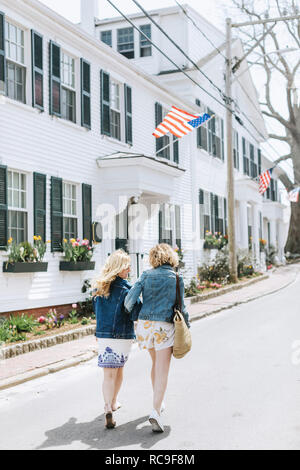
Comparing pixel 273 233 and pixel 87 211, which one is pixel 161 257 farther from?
pixel 273 233

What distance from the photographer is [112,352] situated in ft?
18.2

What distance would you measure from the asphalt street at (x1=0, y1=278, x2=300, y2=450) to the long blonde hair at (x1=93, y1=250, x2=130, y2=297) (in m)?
1.30

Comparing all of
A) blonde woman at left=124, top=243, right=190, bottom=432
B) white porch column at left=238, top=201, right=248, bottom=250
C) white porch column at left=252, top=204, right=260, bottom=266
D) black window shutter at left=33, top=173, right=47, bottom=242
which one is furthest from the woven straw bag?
white porch column at left=252, top=204, right=260, bottom=266

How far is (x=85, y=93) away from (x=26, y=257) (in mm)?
4576

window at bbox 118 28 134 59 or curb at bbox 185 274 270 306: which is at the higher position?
window at bbox 118 28 134 59

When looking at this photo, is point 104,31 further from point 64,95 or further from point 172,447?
point 172,447

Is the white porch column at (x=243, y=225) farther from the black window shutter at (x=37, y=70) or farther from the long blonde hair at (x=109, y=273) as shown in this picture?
the long blonde hair at (x=109, y=273)

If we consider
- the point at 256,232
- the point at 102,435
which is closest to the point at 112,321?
the point at 102,435

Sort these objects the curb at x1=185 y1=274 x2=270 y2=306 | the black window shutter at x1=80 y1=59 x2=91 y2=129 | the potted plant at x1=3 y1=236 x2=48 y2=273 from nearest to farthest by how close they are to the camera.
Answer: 1. the potted plant at x1=3 y1=236 x2=48 y2=273
2. the black window shutter at x1=80 y1=59 x2=91 y2=129
3. the curb at x1=185 y1=274 x2=270 y2=306

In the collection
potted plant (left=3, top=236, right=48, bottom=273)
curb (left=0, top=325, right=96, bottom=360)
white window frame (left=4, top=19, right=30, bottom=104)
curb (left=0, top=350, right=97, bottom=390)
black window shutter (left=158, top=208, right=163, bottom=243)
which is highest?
white window frame (left=4, top=19, right=30, bottom=104)

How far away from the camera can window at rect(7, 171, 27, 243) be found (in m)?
11.3

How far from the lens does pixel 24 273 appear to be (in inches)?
449

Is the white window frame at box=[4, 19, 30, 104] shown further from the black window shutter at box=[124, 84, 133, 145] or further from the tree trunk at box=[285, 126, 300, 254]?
the tree trunk at box=[285, 126, 300, 254]

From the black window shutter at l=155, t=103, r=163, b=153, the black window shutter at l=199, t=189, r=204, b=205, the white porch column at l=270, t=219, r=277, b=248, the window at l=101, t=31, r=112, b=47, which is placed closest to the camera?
the black window shutter at l=155, t=103, r=163, b=153
